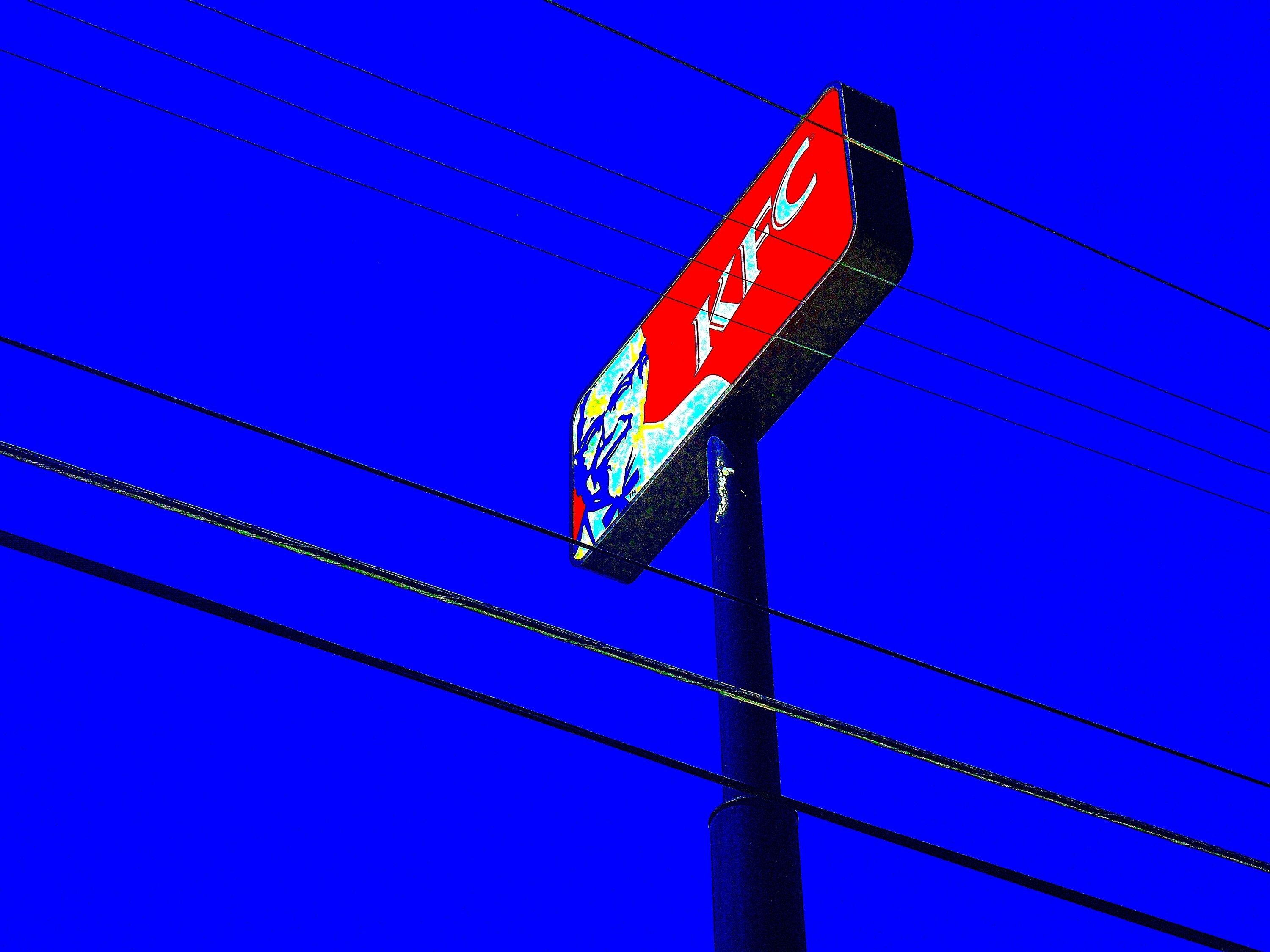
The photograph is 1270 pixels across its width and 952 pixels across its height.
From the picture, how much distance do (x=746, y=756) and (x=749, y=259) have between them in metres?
3.76

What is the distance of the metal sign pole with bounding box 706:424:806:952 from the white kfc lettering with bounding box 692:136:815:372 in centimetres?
98

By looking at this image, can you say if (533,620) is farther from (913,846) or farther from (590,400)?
(590,400)

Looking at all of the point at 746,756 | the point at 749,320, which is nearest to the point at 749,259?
the point at 749,320

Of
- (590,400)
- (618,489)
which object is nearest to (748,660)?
(618,489)

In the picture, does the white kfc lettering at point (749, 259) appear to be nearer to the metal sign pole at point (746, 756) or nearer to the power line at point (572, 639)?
the metal sign pole at point (746, 756)

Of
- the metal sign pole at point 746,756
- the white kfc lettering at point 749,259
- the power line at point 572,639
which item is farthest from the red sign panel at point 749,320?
the power line at point 572,639

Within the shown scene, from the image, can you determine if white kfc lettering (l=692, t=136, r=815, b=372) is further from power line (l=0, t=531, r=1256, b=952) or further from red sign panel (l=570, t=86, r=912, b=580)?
power line (l=0, t=531, r=1256, b=952)

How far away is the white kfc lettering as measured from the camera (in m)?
7.51

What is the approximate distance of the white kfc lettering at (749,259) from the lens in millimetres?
7512

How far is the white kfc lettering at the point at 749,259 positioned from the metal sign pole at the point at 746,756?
3.23 ft

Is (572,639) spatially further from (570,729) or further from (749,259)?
(749,259)

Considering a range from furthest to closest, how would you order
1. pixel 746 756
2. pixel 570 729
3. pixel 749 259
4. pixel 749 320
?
pixel 749 259 < pixel 749 320 < pixel 746 756 < pixel 570 729

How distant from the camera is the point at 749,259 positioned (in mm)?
7820

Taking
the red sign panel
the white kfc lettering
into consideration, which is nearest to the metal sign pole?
the red sign panel
